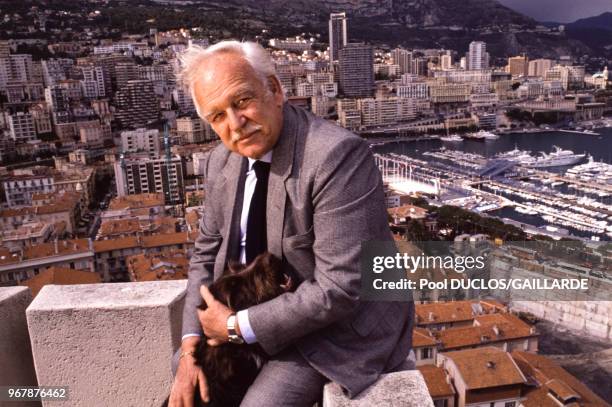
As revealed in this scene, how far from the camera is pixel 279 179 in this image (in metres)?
0.58

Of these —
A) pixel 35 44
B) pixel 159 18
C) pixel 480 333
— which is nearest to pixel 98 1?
pixel 159 18

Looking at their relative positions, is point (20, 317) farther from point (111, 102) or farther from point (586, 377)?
point (111, 102)

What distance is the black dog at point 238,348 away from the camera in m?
0.60

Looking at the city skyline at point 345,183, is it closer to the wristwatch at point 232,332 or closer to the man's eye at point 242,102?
the man's eye at point 242,102

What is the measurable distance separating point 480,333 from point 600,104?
29.5m

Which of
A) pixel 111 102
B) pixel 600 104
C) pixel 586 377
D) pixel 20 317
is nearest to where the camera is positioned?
pixel 20 317

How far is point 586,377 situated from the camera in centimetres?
251

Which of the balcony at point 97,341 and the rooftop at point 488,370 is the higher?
the balcony at point 97,341

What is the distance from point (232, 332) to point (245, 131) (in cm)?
21

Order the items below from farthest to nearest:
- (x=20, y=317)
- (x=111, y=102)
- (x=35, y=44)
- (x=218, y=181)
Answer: (x=35, y=44) → (x=111, y=102) → (x=20, y=317) → (x=218, y=181)

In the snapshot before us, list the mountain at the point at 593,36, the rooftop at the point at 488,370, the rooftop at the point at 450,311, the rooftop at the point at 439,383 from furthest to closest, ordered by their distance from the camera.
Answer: the mountain at the point at 593,36, the rooftop at the point at 450,311, the rooftop at the point at 488,370, the rooftop at the point at 439,383

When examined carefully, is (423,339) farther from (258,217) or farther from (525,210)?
(525,210)

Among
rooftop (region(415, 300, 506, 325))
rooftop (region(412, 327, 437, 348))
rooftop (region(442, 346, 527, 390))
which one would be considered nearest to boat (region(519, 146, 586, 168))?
rooftop (region(415, 300, 506, 325))

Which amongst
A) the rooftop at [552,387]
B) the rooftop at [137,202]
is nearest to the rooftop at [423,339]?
the rooftop at [552,387]
